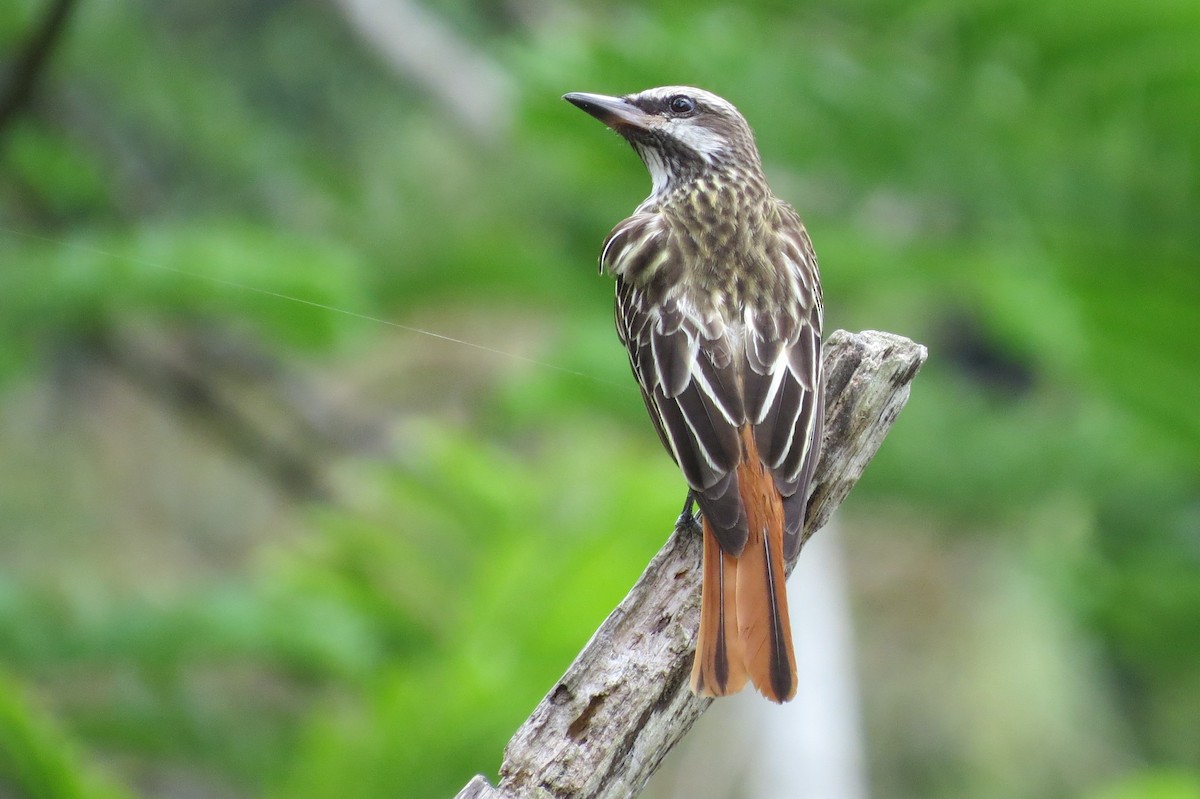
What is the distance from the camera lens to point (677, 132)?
3.23m

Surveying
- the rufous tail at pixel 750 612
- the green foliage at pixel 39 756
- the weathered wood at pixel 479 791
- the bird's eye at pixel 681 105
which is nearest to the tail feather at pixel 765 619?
the rufous tail at pixel 750 612

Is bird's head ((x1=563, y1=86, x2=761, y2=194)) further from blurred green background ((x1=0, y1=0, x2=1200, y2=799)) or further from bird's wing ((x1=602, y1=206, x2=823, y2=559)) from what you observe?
blurred green background ((x1=0, y1=0, x2=1200, y2=799))

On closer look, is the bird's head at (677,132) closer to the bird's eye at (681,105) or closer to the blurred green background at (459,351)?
the bird's eye at (681,105)

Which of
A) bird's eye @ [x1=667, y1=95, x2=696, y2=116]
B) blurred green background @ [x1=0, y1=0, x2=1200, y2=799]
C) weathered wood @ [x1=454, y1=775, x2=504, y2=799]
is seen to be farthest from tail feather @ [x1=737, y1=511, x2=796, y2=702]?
bird's eye @ [x1=667, y1=95, x2=696, y2=116]

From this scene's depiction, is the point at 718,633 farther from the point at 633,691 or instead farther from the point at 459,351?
the point at 459,351

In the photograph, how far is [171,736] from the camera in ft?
13.7

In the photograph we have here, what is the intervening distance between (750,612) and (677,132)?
147 cm

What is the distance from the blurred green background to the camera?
4.07m

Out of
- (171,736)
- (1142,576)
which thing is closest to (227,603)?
(171,736)

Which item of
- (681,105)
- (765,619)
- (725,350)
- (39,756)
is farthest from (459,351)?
(765,619)

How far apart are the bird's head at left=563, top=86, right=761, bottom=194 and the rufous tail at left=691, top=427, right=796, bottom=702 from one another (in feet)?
3.71

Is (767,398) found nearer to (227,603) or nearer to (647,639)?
(647,639)

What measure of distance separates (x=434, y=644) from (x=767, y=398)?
2.76m

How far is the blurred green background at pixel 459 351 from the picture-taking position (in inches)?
160
